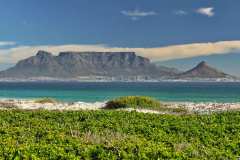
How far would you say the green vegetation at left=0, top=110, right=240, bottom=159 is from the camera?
18.2 m

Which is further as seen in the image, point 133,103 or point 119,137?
point 133,103

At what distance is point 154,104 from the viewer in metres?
50.4

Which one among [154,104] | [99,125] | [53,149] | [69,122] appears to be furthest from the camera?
[154,104]

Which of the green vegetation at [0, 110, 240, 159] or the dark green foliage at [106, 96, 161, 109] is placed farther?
the dark green foliage at [106, 96, 161, 109]

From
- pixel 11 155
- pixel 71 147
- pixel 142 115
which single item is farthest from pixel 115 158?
pixel 142 115

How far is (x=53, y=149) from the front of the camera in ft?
60.1

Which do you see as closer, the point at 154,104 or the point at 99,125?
the point at 99,125

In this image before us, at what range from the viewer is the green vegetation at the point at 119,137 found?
1820 cm

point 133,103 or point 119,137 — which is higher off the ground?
point 133,103

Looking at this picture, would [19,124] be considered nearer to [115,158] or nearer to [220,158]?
[115,158]

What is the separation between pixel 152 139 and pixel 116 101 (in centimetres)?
2846

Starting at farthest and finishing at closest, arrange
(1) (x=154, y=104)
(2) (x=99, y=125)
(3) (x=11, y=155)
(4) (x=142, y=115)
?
(1) (x=154, y=104)
(4) (x=142, y=115)
(2) (x=99, y=125)
(3) (x=11, y=155)

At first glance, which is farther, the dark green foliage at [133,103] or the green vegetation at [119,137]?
the dark green foliage at [133,103]

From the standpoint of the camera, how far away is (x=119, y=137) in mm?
22094
